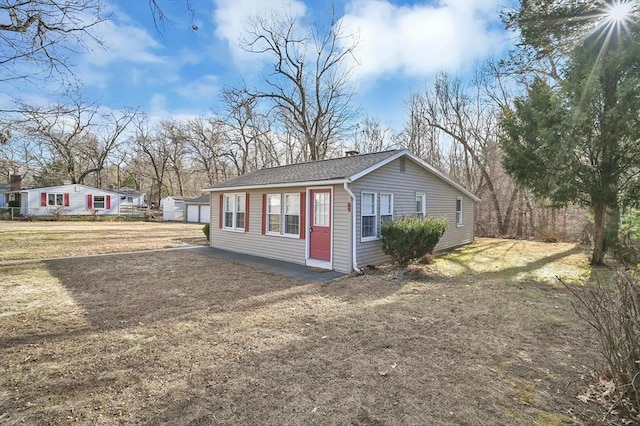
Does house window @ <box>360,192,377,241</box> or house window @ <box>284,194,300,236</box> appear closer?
house window @ <box>360,192,377,241</box>

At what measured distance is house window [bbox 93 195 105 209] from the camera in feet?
104

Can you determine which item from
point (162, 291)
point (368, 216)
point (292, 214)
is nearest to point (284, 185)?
point (292, 214)

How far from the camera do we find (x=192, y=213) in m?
31.2

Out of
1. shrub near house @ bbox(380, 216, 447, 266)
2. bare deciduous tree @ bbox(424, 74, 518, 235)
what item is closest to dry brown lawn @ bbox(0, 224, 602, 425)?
shrub near house @ bbox(380, 216, 447, 266)

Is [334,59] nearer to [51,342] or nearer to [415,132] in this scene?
[415,132]

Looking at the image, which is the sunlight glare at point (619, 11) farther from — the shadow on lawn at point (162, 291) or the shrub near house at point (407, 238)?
the shadow on lawn at point (162, 291)

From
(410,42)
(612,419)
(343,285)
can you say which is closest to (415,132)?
(410,42)

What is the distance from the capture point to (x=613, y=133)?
339 inches

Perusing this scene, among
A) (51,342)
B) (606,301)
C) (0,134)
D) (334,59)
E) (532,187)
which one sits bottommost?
(51,342)

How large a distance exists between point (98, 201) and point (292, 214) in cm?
3007

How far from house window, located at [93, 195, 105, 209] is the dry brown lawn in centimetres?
2810

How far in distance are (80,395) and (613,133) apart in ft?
39.4

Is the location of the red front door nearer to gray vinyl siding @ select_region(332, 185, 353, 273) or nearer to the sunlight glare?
gray vinyl siding @ select_region(332, 185, 353, 273)

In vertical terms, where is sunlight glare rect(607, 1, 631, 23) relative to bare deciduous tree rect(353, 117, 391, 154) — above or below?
below
